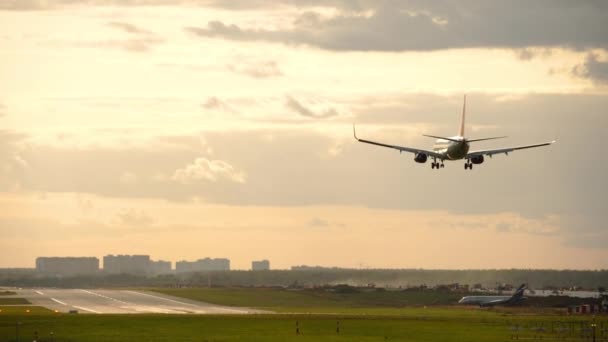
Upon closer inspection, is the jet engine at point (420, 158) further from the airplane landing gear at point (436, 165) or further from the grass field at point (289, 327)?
the grass field at point (289, 327)

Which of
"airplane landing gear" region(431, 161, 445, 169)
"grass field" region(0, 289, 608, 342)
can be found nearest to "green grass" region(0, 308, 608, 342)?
"grass field" region(0, 289, 608, 342)

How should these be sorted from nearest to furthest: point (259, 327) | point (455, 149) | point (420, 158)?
point (455, 149), point (420, 158), point (259, 327)

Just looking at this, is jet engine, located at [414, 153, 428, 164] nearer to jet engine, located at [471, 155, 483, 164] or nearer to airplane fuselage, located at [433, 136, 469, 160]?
airplane fuselage, located at [433, 136, 469, 160]

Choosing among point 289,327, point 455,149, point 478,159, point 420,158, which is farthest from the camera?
point 289,327

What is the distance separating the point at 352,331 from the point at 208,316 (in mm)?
36543

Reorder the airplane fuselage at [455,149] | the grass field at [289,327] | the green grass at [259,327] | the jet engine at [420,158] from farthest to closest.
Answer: the jet engine at [420,158], the airplane fuselage at [455,149], the grass field at [289,327], the green grass at [259,327]

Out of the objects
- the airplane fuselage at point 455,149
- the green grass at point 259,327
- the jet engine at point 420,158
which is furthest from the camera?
the jet engine at point 420,158

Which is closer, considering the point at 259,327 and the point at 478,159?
the point at 478,159

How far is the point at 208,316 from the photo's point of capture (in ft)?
588

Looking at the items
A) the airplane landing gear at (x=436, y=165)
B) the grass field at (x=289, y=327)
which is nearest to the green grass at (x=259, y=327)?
the grass field at (x=289, y=327)

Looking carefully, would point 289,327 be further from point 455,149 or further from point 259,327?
point 455,149

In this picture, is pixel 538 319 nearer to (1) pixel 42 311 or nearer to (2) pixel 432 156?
(2) pixel 432 156

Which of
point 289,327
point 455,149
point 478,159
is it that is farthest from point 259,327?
point 478,159

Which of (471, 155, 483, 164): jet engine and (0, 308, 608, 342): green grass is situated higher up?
(471, 155, 483, 164): jet engine
